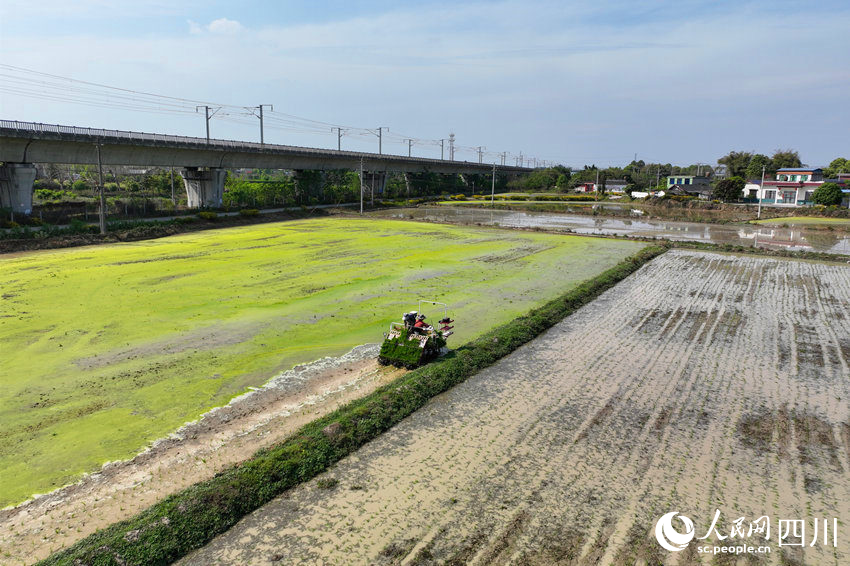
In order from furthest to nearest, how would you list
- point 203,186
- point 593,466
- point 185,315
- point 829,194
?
point 829,194 → point 203,186 → point 185,315 → point 593,466

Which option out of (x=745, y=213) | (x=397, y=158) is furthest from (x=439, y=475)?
(x=397, y=158)

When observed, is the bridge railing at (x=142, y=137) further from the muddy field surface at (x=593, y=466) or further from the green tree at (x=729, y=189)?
the green tree at (x=729, y=189)

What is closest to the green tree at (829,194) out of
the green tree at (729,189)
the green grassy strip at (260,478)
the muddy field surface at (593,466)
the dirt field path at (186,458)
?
the green tree at (729,189)

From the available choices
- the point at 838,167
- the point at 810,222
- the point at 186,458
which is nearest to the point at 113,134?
the point at 186,458

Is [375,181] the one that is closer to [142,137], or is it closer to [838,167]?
[142,137]

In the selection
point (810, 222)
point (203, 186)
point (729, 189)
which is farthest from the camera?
point (729, 189)
